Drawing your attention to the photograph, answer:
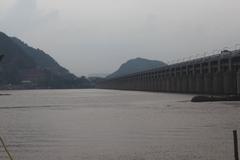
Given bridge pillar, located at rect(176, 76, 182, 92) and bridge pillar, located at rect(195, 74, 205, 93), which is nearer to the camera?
bridge pillar, located at rect(195, 74, 205, 93)

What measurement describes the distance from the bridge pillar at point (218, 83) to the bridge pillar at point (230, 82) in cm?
369

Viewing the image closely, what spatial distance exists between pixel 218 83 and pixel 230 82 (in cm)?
798

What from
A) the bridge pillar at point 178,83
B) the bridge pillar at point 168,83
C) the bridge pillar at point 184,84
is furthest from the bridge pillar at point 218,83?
the bridge pillar at point 168,83

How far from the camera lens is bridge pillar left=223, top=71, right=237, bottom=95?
99812 mm

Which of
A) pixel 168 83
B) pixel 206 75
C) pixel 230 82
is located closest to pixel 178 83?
pixel 168 83

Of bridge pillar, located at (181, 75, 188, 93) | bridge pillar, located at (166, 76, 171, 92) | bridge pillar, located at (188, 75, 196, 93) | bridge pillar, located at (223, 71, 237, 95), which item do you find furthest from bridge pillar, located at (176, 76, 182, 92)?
bridge pillar, located at (223, 71, 237, 95)

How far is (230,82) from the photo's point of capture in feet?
330

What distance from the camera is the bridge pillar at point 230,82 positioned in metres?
99.8

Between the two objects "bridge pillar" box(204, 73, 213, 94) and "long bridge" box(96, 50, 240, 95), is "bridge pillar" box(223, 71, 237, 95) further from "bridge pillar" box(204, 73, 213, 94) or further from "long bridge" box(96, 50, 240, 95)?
"bridge pillar" box(204, 73, 213, 94)

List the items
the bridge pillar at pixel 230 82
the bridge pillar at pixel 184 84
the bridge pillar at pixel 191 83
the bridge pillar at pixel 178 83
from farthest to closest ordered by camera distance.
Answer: the bridge pillar at pixel 178 83 < the bridge pillar at pixel 184 84 < the bridge pillar at pixel 191 83 < the bridge pillar at pixel 230 82

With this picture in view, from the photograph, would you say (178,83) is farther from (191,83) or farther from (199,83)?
(199,83)

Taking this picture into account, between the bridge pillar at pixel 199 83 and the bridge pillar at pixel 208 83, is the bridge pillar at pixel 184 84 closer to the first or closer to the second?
the bridge pillar at pixel 199 83

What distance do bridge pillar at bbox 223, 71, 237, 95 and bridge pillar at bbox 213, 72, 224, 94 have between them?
3.69 meters

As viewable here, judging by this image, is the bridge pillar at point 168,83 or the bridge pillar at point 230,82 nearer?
the bridge pillar at point 230,82
